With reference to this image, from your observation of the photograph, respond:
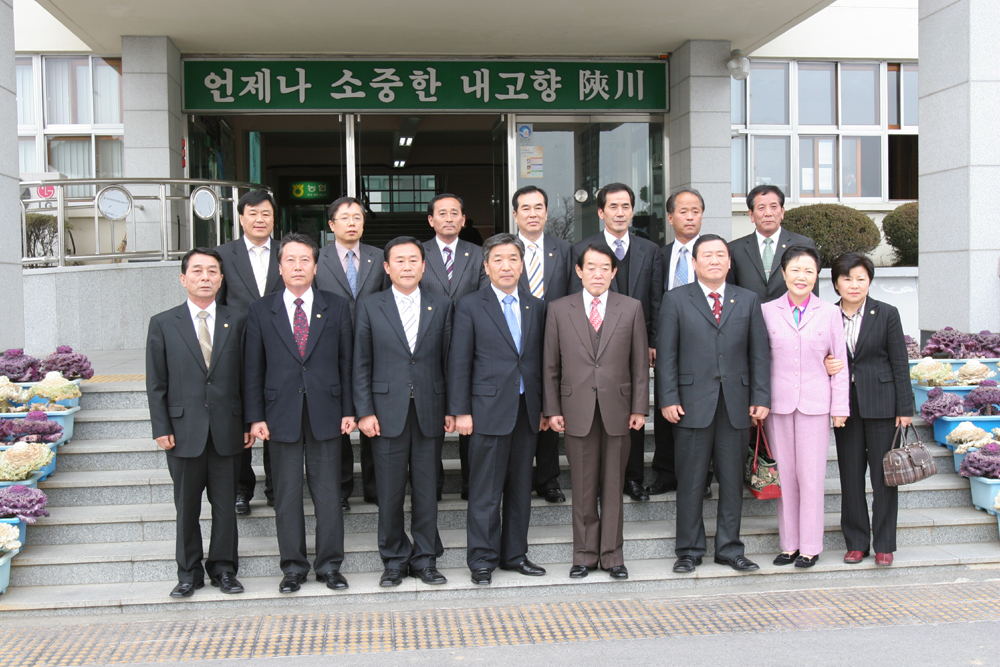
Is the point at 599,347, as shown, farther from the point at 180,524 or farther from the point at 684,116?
Answer: the point at 684,116

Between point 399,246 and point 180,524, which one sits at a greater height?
point 399,246

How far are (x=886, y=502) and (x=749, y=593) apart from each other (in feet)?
3.16

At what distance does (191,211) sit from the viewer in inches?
362

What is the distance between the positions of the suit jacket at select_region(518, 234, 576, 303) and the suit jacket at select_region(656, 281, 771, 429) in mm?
794

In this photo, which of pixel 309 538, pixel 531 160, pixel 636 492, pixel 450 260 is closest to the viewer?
pixel 309 538

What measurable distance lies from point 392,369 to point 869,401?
267 centimetres

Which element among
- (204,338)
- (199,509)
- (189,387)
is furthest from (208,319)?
(199,509)

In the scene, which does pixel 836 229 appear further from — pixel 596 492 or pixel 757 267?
pixel 596 492

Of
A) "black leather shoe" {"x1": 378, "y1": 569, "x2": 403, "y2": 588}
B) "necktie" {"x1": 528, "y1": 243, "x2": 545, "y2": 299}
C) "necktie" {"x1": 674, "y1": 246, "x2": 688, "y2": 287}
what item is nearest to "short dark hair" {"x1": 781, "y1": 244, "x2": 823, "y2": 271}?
"necktie" {"x1": 674, "y1": 246, "x2": 688, "y2": 287}

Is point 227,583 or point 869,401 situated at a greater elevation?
point 869,401

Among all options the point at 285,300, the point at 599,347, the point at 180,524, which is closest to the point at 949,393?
the point at 599,347

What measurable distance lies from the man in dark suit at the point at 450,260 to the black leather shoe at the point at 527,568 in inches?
23.7

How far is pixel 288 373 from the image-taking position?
4305 millimetres

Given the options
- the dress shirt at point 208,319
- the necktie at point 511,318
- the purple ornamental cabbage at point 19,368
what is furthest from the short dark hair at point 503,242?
the purple ornamental cabbage at point 19,368
